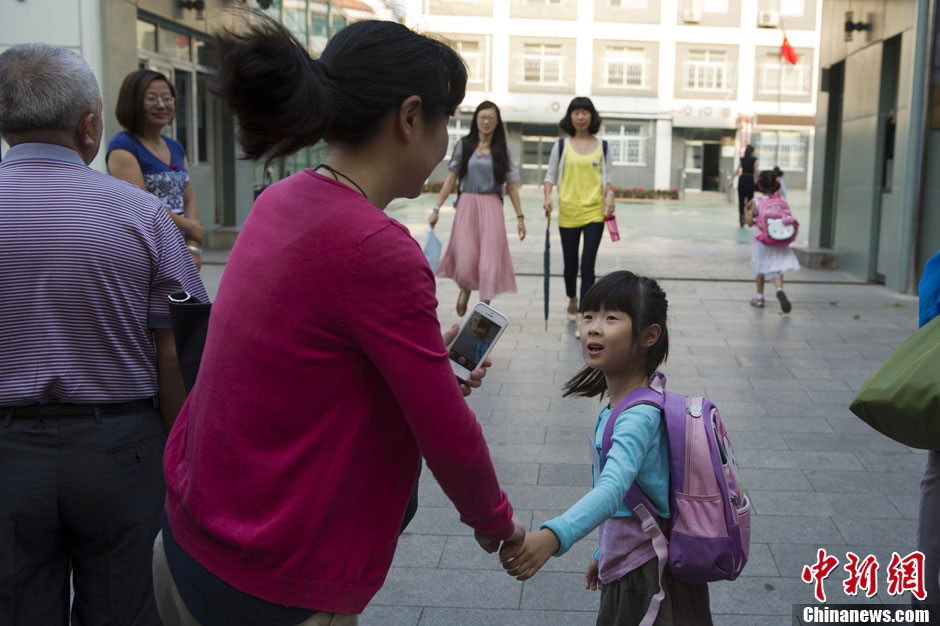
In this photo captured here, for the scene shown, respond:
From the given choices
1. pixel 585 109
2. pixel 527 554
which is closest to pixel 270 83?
pixel 527 554

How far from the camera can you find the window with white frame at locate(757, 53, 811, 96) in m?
44.4

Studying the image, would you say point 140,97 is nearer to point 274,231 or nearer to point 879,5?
point 274,231

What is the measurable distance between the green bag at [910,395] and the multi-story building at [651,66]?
139ft

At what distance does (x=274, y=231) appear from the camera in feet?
5.23

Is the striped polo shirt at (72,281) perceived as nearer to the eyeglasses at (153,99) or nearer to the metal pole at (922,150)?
the eyeglasses at (153,99)

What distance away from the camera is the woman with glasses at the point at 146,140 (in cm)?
483

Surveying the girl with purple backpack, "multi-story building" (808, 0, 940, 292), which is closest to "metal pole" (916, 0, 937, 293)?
"multi-story building" (808, 0, 940, 292)

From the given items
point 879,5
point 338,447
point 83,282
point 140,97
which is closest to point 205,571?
point 338,447

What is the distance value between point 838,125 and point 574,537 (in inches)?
571

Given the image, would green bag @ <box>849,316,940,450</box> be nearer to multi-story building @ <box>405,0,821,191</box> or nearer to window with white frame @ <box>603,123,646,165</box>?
multi-story building @ <box>405,0,821,191</box>

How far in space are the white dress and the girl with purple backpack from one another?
25.3 ft

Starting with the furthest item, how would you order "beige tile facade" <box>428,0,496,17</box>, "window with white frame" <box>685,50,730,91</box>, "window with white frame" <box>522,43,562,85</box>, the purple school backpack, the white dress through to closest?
"window with white frame" <box>522,43,562,85</box> < "window with white frame" <box>685,50,730,91</box> < "beige tile facade" <box>428,0,496,17</box> < the white dress < the purple school backpack

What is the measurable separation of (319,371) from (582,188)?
290 inches

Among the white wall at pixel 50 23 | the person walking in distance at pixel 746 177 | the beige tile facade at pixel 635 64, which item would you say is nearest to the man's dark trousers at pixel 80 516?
the white wall at pixel 50 23
